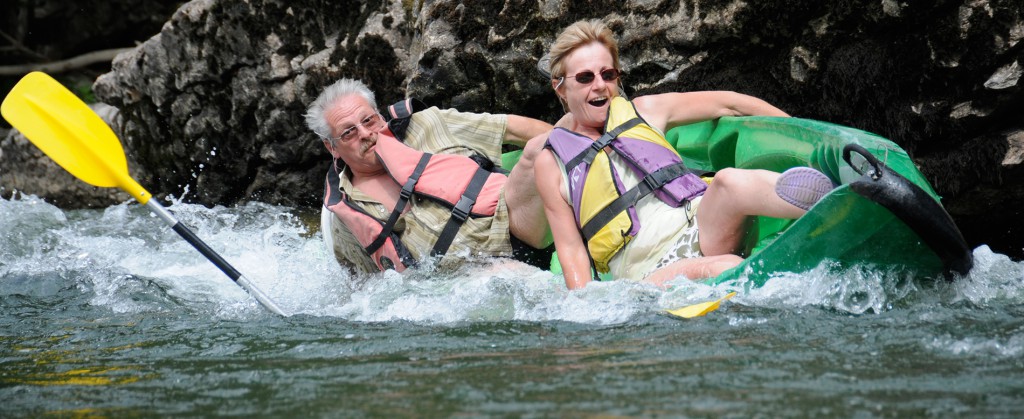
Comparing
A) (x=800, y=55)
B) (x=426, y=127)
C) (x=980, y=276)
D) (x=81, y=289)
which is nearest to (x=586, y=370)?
(x=980, y=276)

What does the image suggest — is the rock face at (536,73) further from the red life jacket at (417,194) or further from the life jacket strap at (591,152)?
the life jacket strap at (591,152)

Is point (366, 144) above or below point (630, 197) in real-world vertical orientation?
above

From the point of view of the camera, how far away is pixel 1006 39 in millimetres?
3768

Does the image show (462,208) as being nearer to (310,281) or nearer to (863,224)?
(310,281)

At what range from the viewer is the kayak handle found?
2.76 metres

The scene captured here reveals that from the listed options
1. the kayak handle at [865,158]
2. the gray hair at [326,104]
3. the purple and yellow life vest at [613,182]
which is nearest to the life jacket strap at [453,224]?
the gray hair at [326,104]

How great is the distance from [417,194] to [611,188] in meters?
1.01

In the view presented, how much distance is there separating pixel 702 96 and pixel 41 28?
341 inches

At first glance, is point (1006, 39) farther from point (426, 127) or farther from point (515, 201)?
point (426, 127)

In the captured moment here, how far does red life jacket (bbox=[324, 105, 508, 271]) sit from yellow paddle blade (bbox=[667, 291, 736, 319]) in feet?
4.37

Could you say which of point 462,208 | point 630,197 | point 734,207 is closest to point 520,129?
point 462,208

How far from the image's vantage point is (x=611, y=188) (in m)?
3.48

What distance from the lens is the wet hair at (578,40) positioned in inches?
140

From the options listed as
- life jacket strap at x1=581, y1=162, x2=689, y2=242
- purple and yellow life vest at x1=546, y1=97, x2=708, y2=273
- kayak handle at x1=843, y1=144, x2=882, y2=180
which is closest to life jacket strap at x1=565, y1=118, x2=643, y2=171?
purple and yellow life vest at x1=546, y1=97, x2=708, y2=273
